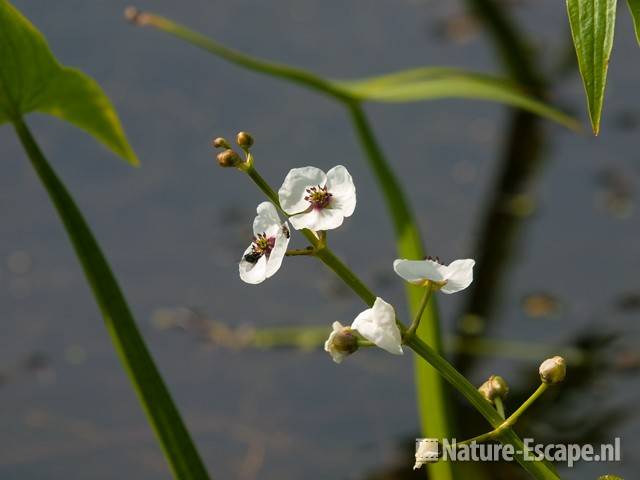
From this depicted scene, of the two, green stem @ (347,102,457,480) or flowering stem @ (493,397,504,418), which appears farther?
green stem @ (347,102,457,480)

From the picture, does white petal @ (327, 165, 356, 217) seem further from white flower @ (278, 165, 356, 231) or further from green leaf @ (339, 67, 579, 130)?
green leaf @ (339, 67, 579, 130)

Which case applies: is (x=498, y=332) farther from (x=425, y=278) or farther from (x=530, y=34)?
→ (x=425, y=278)

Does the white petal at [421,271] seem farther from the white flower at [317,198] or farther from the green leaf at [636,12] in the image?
the green leaf at [636,12]

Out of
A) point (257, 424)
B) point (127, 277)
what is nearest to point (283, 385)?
point (257, 424)

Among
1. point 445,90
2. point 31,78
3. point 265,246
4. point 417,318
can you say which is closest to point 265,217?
point 265,246

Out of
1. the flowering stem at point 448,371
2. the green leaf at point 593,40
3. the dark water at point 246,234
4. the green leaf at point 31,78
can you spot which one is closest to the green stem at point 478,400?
the flowering stem at point 448,371

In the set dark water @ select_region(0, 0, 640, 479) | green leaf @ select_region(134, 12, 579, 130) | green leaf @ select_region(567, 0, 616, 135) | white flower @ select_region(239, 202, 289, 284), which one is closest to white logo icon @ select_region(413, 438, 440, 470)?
white flower @ select_region(239, 202, 289, 284)
